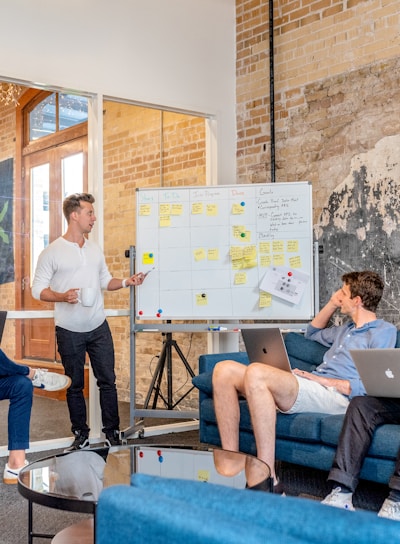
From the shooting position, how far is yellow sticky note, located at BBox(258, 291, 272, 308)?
5289mm

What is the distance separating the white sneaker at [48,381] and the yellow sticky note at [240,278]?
1482 millimetres

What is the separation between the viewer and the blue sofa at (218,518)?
0.97 meters

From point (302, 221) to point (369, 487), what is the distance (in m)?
2.03

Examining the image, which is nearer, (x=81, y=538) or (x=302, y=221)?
(x=81, y=538)

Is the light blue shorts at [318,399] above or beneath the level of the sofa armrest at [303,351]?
beneath

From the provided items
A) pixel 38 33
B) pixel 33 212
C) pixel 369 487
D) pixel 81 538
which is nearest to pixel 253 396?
pixel 369 487

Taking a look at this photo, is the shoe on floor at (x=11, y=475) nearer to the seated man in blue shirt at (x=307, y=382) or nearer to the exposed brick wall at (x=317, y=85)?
the seated man in blue shirt at (x=307, y=382)

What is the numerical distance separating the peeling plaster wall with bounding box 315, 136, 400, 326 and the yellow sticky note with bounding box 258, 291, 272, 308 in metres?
0.42

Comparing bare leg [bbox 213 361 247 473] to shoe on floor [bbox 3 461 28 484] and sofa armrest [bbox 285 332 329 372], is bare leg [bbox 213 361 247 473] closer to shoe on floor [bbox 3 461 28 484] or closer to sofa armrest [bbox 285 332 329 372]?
sofa armrest [bbox 285 332 329 372]

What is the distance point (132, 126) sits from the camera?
5.85 meters

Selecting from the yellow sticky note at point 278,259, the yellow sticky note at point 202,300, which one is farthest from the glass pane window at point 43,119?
the yellow sticky note at point 278,259

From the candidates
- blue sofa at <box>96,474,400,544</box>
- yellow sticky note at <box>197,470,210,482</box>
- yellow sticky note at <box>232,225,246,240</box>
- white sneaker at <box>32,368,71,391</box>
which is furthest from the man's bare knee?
blue sofa at <box>96,474,400,544</box>

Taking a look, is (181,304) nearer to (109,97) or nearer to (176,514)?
(109,97)

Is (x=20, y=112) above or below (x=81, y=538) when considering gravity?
above
